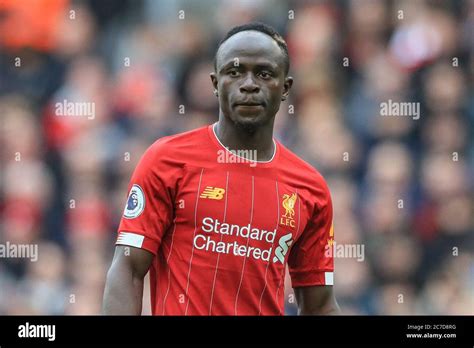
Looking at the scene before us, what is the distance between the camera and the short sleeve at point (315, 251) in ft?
15.7

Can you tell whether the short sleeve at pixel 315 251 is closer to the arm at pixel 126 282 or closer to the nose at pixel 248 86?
the nose at pixel 248 86

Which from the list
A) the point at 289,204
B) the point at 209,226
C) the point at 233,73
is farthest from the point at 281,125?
the point at 209,226

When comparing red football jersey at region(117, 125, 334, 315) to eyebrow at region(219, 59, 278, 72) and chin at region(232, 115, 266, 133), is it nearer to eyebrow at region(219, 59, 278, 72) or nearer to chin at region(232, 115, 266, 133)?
chin at region(232, 115, 266, 133)

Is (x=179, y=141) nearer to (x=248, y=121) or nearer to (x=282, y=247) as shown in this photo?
(x=248, y=121)

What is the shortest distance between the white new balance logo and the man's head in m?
0.51

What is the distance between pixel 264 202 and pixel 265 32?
771 millimetres

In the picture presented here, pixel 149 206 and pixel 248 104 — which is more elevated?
pixel 248 104

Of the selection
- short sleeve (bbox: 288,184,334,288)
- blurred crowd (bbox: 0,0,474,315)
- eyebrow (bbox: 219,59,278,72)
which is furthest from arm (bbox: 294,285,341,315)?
blurred crowd (bbox: 0,0,474,315)

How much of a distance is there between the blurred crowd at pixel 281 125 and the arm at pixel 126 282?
11.6 ft

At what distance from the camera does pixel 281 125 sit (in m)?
8.47

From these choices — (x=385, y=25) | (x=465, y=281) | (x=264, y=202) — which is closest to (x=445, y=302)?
(x=465, y=281)

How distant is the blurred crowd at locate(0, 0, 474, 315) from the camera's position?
809 cm

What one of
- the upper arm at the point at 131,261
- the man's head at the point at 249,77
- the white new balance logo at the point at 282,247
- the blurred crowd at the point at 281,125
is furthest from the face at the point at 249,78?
the blurred crowd at the point at 281,125
